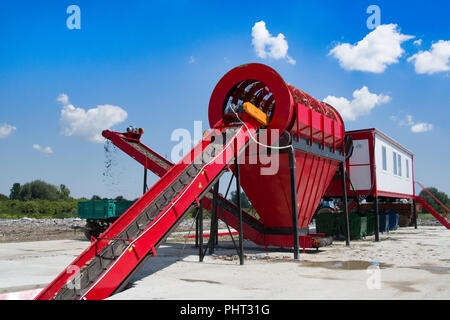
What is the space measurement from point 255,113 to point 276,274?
550 centimetres

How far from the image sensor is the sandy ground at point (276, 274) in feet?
26.2

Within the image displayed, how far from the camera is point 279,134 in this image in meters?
13.9

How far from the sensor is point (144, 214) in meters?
10.3

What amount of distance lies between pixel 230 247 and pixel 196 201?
300 inches

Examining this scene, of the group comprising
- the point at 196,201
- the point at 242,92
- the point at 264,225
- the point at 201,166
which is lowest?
the point at 264,225

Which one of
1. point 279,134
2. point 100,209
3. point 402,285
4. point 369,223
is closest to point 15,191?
point 100,209

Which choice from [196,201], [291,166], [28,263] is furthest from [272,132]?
[28,263]

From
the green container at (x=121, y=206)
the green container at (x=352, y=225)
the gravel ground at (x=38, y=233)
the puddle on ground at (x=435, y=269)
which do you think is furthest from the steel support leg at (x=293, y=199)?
the gravel ground at (x=38, y=233)

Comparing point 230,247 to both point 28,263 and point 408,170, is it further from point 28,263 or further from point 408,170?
point 408,170

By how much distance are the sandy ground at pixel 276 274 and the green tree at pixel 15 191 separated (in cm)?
7316

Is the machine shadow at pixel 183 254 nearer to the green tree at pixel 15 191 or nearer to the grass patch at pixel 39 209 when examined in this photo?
the grass patch at pixel 39 209

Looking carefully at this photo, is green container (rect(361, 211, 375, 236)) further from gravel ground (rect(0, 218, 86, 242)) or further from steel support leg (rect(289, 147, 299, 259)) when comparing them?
gravel ground (rect(0, 218, 86, 242))

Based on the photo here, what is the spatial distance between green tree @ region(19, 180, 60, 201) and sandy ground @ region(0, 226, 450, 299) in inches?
2655

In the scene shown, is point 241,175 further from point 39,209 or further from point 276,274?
point 39,209
